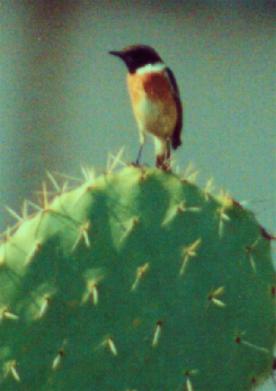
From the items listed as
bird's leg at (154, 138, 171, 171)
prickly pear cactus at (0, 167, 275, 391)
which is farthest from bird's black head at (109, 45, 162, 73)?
prickly pear cactus at (0, 167, 275, 391)

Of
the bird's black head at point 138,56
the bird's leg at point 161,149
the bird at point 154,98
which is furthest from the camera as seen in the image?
the bird's black head at point 138,56

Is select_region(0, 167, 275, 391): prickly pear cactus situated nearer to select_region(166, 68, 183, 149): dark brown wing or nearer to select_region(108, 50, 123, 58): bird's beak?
select_region(166, 68, 183, 149): dark brown wing

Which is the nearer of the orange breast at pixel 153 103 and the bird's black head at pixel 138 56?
the orange breast at pixel 153 103

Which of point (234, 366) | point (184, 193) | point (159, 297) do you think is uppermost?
point (184, 193)

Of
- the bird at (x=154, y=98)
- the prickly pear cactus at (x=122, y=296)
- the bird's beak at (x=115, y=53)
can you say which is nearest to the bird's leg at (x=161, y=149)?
the bird at (x=154, y=98)

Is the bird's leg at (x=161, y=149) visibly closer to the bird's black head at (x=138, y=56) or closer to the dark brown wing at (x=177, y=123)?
the dark brown wing at (x=177, y=123)

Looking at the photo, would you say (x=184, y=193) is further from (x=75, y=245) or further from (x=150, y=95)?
(x=150, y=95)

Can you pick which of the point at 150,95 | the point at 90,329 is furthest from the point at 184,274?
the point at 150,95

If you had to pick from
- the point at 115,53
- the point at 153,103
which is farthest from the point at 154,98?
the point at 115,53
